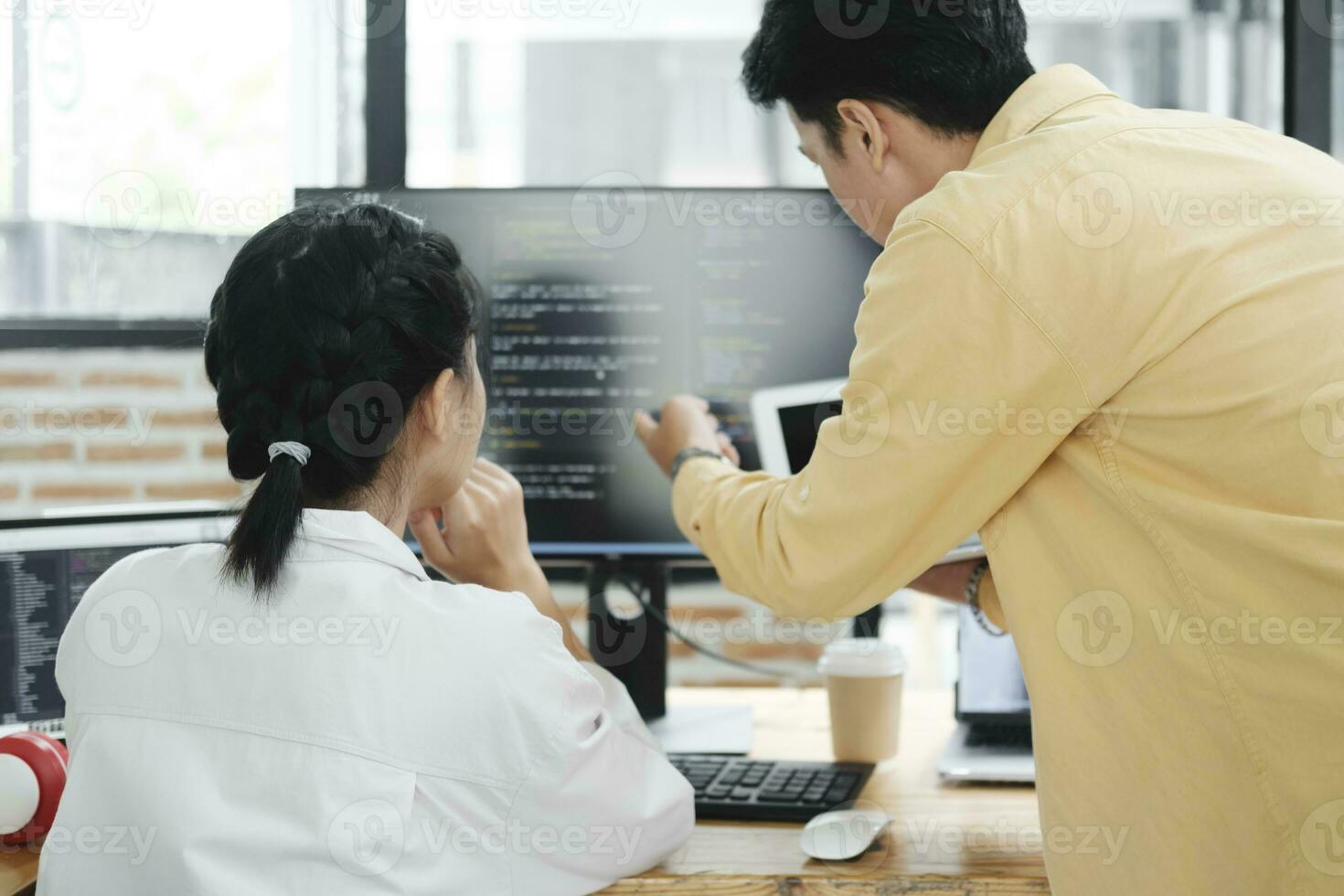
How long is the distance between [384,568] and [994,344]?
48cm

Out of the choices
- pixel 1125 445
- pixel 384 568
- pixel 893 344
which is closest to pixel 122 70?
pixel 384 568

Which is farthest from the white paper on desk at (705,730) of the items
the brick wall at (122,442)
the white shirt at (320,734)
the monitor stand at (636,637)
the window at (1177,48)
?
the window at (1177,48)

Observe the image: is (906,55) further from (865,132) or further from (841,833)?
(841,833)

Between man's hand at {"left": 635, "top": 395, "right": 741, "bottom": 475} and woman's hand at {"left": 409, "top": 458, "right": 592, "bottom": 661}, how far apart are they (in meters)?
0.19

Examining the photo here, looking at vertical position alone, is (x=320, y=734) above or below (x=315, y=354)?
below

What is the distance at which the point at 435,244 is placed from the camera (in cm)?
97

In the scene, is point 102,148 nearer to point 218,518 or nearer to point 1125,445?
point 218,518

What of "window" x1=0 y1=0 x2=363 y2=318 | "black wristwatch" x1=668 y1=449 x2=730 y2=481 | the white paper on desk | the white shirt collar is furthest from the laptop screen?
"window" x1=0 y1=0 x2=363 y2=318

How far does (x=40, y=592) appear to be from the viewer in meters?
1.18

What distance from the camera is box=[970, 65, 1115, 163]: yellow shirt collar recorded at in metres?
0.94

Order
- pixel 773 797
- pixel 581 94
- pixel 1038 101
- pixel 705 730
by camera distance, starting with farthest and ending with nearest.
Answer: pixel 581 94 < pixel 705 730 < pixel 773 797 < pixel 1038 101

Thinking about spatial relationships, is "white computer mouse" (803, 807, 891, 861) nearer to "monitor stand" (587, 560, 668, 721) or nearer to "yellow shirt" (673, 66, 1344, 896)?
"yellow shirt" (673, 66, 1344, 896)

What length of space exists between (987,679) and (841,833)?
362 mm

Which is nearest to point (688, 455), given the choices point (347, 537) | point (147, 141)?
point (347, 537)
